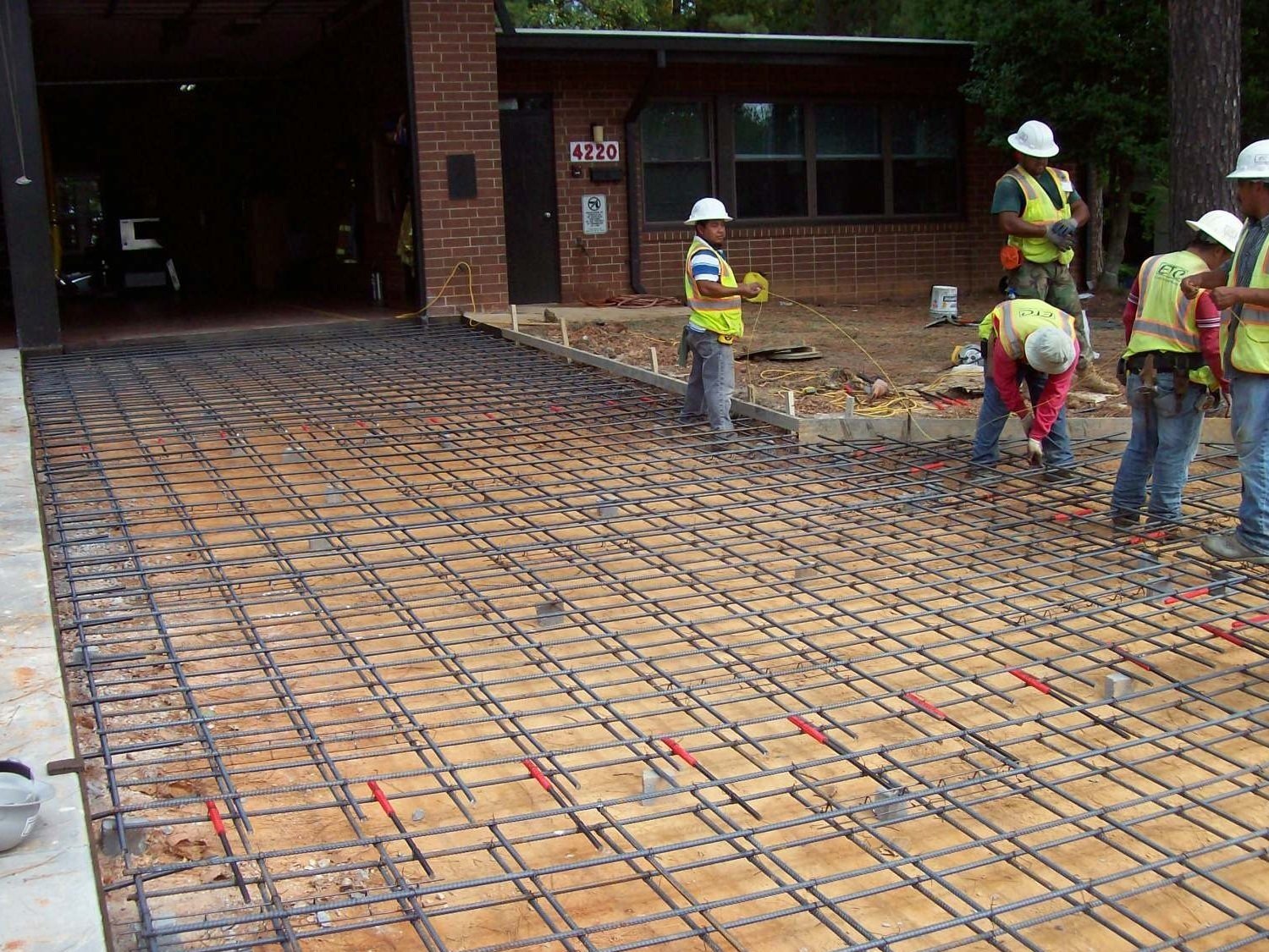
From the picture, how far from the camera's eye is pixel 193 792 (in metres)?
3.77

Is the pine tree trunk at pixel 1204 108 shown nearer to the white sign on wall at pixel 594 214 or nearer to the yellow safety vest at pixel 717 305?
the yellow safety vest at pixel 717 305

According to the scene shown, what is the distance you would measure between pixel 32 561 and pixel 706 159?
11.2 meters

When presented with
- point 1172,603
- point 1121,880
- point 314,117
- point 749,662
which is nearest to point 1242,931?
point 1121,880

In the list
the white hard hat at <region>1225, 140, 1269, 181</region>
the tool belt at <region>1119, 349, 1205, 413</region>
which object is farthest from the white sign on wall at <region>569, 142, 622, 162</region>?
the white hard hat at <region>1225, 140, 1269, 181</region>

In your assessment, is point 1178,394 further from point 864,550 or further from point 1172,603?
point 864,550

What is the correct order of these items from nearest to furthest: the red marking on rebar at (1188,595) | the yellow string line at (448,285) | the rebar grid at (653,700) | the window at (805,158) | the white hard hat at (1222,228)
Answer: the rebar grid at (653,700) < the red marking on rebar at (1188,595) < the white hard hat at (1222,228) < the yellow string line at (448,285) < the window at (805,158)

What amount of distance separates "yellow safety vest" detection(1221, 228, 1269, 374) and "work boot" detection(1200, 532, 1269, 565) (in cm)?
70

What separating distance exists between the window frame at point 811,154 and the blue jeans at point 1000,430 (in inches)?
320

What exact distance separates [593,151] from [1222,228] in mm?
9338

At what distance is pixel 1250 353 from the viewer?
211 inches

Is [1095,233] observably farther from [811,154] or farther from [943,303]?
[943,303]

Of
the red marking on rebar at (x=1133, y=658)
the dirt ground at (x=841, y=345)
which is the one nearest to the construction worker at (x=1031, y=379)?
the dirt ground at (x=841, y=345)

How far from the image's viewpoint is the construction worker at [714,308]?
7.73m

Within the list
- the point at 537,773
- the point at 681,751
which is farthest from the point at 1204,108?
A: the point at 537,773
